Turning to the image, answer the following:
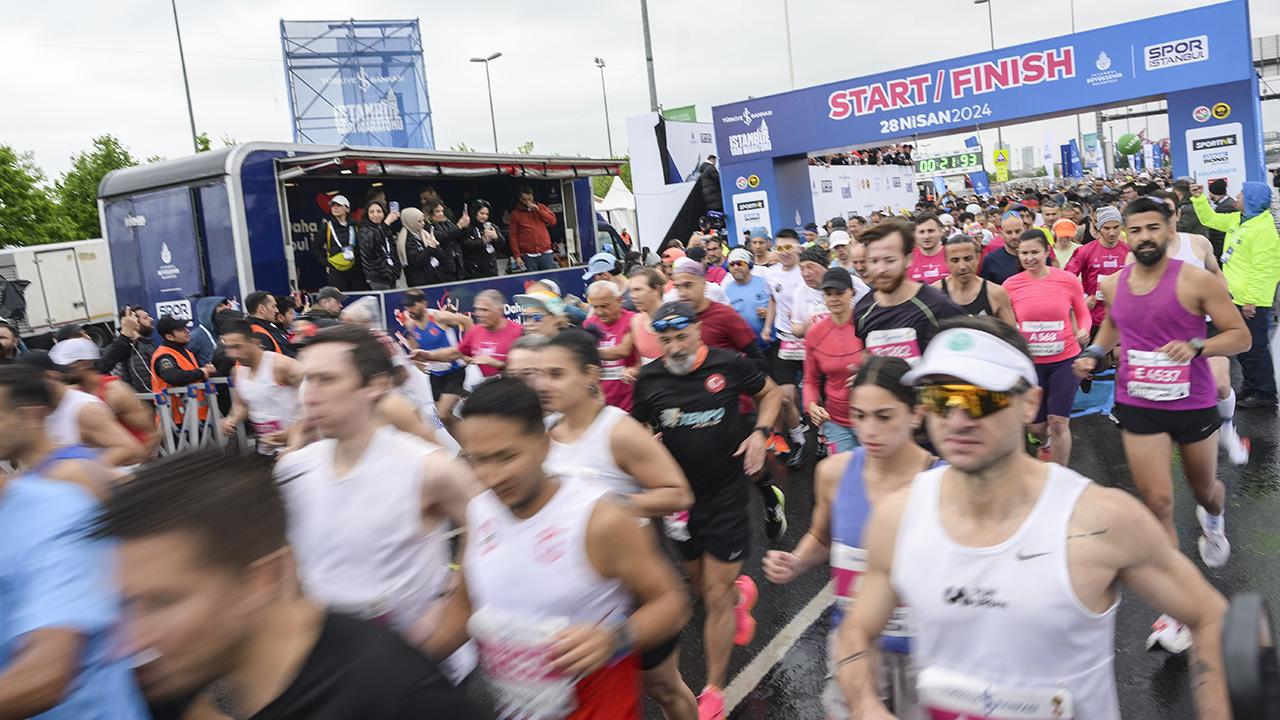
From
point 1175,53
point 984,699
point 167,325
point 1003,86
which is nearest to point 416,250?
point 167,325

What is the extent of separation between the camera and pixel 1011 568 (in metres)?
2.24

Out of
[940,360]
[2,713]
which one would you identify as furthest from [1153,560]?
[2,713]

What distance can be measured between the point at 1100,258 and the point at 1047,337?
311cm

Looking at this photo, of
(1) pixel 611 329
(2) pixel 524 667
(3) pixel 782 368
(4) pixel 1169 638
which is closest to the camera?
(2) pixel 524 667

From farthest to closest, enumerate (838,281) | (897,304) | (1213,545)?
(838,281) < (897,304) < (1213,545)

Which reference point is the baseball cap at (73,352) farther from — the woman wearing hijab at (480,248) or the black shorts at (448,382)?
the woman wearing hijab at (480,248)

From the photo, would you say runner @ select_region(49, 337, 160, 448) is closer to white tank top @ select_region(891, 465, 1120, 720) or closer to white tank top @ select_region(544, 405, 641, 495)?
white tank top @ select_region(544, 405, 641, 495)

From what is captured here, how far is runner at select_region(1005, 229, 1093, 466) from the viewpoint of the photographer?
684cm

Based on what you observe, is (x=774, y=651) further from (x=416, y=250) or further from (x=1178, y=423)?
(x=416, y=250)

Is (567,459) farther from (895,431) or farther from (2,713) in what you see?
(2,713)

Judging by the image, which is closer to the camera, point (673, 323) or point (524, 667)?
point (524, 667)

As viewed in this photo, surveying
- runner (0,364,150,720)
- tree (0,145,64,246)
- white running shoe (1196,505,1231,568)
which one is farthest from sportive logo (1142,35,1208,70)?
tree (0,145,64,246)

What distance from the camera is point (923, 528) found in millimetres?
2410

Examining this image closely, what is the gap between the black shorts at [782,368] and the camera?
31.4ft
